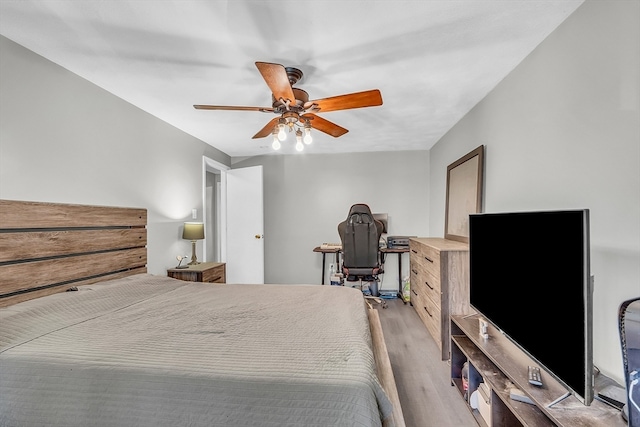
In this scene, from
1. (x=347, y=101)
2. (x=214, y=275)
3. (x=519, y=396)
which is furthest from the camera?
(x=214, y=275)

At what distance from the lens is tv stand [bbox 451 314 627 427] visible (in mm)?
1094

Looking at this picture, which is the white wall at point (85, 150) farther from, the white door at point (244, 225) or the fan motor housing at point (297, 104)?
the fan motor housing at point (297, 104)

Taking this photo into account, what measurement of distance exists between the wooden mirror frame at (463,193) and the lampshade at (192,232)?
2.82 meters

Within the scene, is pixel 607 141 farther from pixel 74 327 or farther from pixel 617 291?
pixel 74 327

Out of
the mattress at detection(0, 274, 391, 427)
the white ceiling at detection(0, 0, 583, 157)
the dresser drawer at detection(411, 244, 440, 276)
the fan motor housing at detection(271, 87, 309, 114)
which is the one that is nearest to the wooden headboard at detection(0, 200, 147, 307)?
the mattress at detection(0, 274, 391, 427)

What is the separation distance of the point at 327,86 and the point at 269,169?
2724mm

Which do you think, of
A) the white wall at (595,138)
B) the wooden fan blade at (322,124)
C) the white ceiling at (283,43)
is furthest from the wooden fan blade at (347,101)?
the white wall at (595,138)

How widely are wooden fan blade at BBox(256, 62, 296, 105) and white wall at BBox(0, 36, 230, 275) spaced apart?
5.11 feet

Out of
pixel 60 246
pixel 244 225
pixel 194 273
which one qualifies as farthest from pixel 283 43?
pixel 244 225

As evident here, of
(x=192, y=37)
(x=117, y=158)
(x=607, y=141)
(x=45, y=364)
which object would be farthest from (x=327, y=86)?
(x=45, y=364)

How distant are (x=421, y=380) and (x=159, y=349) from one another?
6.15 feet

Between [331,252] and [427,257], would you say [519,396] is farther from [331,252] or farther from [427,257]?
[331,252]

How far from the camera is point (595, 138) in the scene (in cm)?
142

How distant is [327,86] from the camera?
2.36 meters
